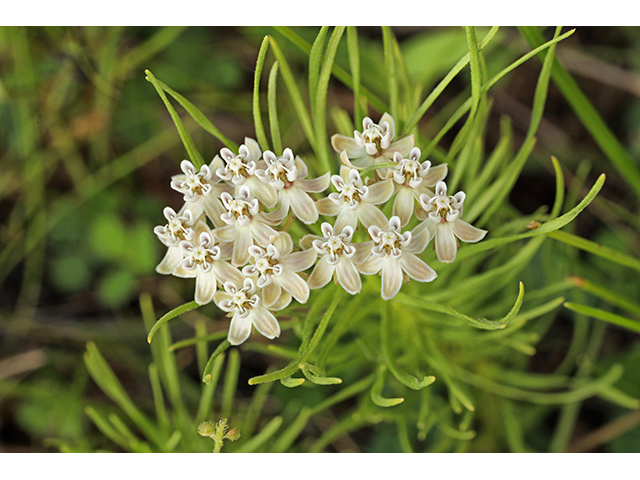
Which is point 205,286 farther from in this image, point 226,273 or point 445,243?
point 445,243

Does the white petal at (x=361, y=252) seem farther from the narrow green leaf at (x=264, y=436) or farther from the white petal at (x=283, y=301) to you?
the narrow green leaf at (x=264, y=436)

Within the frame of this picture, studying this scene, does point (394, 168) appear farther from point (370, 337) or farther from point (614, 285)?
point (614, 285)

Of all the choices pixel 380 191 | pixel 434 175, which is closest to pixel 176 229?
pixel 380 191

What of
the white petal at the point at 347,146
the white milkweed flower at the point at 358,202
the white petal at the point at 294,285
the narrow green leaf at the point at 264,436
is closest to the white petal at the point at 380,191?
the white milkweed flower at the point at 358,202

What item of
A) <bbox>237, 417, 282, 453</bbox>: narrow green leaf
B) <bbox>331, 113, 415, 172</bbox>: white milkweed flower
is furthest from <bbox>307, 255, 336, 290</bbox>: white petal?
<bbox>237, 417, 282, 453</bbox>: narrow green leaf

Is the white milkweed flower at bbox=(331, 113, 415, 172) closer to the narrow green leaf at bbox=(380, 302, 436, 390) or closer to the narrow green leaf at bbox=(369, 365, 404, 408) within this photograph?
the narrow green leaf at bbox=(380, 302, 436, 390)

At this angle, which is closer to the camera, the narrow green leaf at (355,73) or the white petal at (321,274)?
the white petal at (321,274)

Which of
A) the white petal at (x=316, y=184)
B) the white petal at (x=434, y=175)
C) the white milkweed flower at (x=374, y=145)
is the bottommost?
the white petal at (x=316, y=184)

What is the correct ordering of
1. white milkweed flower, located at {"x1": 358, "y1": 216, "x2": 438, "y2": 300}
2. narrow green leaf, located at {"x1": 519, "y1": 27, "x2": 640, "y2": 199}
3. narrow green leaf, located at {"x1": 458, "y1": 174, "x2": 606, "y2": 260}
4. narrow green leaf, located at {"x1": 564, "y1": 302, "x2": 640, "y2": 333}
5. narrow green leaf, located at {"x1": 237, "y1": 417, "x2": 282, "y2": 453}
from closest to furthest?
narrow green leaf, located at {"x1": 458, "y1": 174, "x2": 606, "y2": 260}
white milkweed flower, located at {"x1": 358, "y1": 216, "x2": 438, "y2": 300}
narrow green leaf, located at {"x1": 564, "y1": 302, "x2": 640, "y2": 333}
narrow green leaf, located at {"x1": 519, "y1": 27, "x2": 640, "y2": 199}
narrow green leaf, located at {"x1": 237, "y1": 417, "x2": 282, "y2": 453}

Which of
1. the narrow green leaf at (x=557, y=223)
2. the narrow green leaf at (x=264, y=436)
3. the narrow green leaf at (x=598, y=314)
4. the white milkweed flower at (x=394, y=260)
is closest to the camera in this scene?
the narrow green leaf at (x=557, y=223)
